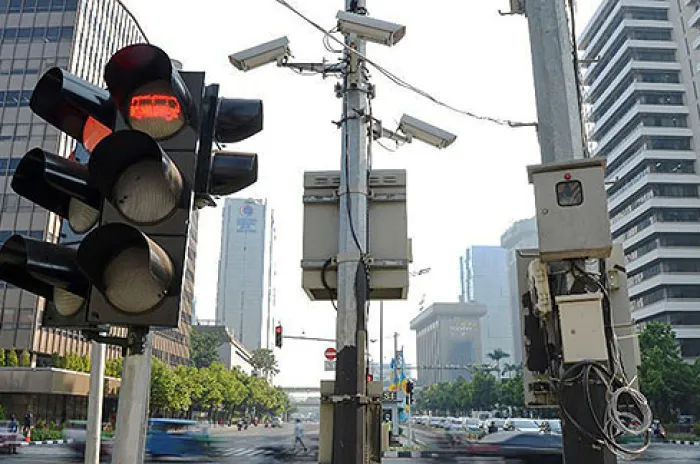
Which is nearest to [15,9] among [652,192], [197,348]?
[197,348]

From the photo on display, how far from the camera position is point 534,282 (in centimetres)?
400

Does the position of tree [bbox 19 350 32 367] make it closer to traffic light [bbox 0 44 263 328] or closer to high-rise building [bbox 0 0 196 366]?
high-rise building [bbox 0 0 196 366]

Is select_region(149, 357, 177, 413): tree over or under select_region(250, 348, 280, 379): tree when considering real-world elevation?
under

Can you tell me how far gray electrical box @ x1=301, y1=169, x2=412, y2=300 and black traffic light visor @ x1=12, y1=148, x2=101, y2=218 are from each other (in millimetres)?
2677

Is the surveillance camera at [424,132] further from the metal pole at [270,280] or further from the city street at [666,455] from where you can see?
the metal pole at [270,280]

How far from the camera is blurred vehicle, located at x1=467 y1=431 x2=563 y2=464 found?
16.5 m

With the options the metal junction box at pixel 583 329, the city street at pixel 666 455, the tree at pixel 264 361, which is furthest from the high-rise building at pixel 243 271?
the metal junction box at pixel 583 329

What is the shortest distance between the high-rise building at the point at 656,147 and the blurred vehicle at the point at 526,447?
55.8 meters

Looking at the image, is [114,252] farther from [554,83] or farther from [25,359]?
[25,359]

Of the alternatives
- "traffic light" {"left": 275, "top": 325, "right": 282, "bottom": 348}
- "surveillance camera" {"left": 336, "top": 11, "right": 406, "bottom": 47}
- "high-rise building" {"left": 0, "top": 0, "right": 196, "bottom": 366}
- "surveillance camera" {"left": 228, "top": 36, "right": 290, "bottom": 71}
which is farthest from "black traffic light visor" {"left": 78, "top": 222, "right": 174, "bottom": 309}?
"high-rise building" {"left": 0, "top": 0, "right": 196, "bottom": 366}

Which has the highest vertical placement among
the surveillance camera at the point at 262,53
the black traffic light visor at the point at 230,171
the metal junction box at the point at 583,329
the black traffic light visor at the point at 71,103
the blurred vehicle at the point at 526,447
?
the surveillance camera at the point at 262,53

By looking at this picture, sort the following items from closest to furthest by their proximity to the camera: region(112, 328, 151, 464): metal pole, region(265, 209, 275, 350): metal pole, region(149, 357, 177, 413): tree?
1. region(112, 328, 151, 464): metal pole
2. region(149, 357, 177, 413): tree
3. region(265, 209, 275, 350): metal pole

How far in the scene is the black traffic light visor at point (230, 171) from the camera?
3076 mm

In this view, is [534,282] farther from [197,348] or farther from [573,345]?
[197,348]
